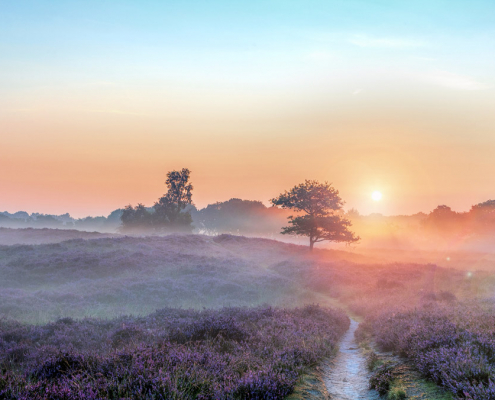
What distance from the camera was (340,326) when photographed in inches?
548

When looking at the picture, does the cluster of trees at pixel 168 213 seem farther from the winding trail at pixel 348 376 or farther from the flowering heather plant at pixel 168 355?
the winding trail at pixel 348 376

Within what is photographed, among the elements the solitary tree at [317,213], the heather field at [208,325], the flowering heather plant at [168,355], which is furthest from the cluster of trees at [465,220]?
the flowering heather plant at [168,355]

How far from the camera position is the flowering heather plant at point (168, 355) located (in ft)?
17.4

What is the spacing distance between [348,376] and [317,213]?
124ft

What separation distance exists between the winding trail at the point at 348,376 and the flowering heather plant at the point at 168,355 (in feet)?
1.52

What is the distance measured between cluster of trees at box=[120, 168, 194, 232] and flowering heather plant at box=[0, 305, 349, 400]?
64.1 metres

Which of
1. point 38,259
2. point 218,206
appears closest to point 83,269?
point 38,259

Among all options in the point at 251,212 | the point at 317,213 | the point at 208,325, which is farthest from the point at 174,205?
the point at 208,325

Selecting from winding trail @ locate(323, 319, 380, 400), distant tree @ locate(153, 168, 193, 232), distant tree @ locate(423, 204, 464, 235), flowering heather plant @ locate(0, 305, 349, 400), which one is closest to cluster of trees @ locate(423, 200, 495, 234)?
distant tree @ locate(423, 204, 464, 235)

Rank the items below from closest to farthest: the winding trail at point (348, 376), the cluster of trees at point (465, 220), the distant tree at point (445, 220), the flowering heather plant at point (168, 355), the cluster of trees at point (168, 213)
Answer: the flowering heather plant at point (168, 355), the winding trail at point (348, 376), the cluster of trees at point (465, 220), the distant tree at point (445, 220), the cluster of trees at point (168, 213)

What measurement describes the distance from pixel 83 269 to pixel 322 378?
76.2 feet

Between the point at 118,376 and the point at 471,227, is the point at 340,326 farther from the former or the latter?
the point at 471,227

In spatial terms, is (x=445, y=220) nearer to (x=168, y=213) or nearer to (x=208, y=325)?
(x=168, y=213)

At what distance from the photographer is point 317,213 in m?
45.5
